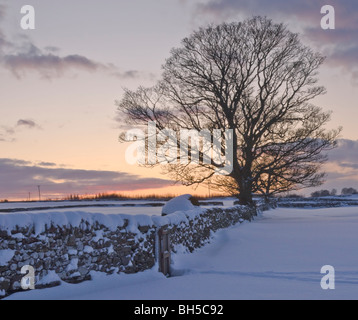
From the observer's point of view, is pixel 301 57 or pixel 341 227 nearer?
pixel 341 227

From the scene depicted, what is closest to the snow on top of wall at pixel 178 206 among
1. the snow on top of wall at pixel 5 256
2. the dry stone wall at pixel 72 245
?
the dry stone wall at pixel 72 245

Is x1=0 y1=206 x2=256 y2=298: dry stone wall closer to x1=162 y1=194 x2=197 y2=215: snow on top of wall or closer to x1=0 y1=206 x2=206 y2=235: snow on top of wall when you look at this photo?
x1=0 y1=206 x2=206 y2=235: snow on top of wall

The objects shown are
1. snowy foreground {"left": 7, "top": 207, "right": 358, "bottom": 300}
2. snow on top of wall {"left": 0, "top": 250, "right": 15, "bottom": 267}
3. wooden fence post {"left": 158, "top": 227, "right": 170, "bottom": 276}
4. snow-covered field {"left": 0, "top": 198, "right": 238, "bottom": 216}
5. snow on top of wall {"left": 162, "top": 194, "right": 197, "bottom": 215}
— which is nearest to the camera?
snow on top of wall {"left": 0, "top": 250, "right": 15, "bottom": 267}

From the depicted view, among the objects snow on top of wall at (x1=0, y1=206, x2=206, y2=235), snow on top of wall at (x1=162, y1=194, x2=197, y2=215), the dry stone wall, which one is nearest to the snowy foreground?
the dry stone wall

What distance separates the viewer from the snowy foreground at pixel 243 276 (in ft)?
24.7

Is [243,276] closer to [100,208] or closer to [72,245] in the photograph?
[72,245]

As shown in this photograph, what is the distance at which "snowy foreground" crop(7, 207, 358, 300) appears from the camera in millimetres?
7531

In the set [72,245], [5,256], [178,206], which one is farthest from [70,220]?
[178,206]

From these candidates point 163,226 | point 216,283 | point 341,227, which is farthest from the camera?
point 341,227

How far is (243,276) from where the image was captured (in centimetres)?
919

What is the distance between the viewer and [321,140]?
2525cm
